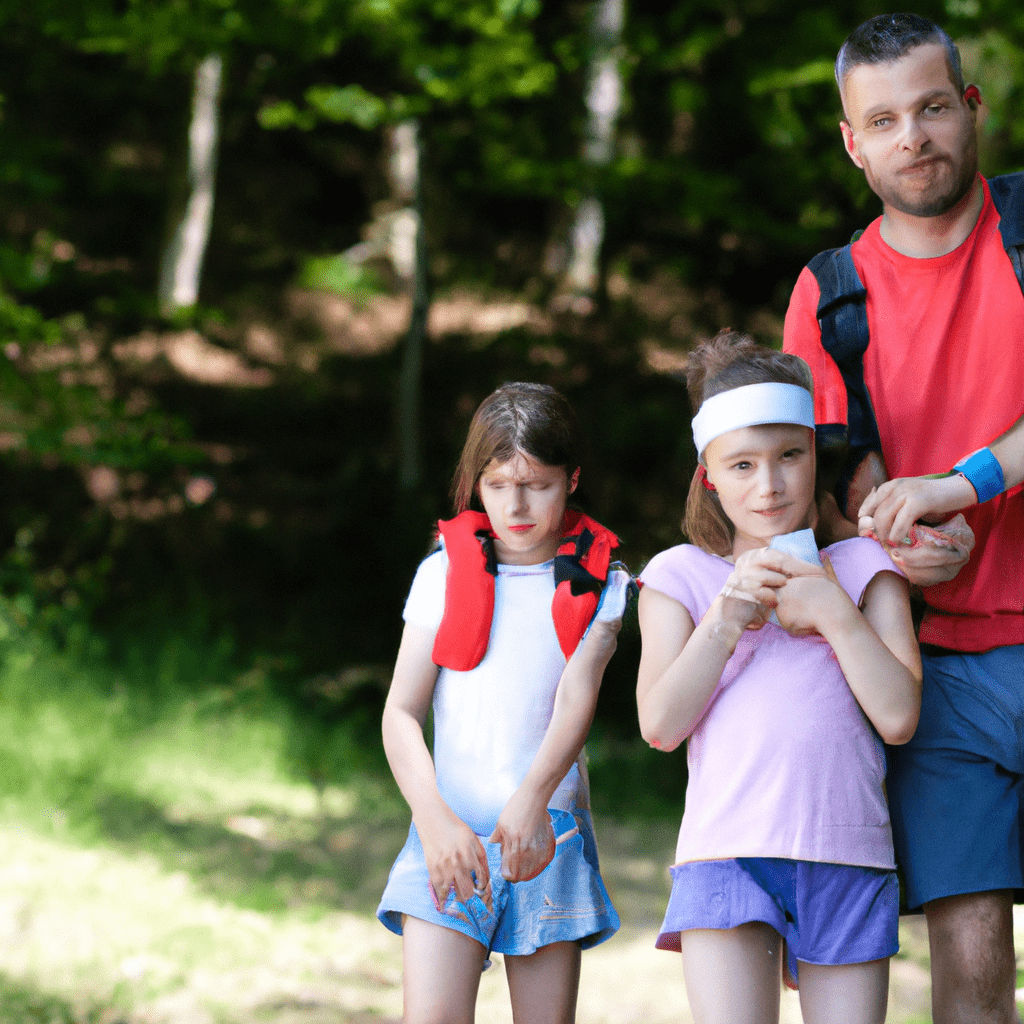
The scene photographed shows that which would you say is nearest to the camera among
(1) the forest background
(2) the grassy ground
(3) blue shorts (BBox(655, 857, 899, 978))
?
(3) blue shorts (BBox(655, 857, 899, 978))

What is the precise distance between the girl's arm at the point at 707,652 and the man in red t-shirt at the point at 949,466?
0.26m

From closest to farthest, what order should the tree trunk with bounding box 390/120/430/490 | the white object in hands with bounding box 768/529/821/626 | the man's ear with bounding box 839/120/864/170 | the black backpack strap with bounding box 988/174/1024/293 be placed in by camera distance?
1. the white object in hands with bounding box 768/529/821/626
2. the black backpack strap with bounding box 988/174/1024/293
3. the man's ear with bounding box 839/120/864/170
4. the tree trunk with bounding box 390/120/430/490

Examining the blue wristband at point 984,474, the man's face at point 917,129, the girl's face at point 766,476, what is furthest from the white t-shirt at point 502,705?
the man's face at point 917,129

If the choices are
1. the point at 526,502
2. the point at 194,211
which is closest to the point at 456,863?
the point at 526,502

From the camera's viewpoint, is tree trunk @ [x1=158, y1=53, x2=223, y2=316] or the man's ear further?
tree trunk @ [x1=158, y1=53, x2=223, y2=316]

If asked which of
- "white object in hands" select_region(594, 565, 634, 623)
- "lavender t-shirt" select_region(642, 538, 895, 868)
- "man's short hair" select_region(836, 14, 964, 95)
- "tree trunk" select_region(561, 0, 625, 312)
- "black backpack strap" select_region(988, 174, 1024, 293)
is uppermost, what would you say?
"tree trunk" select_region(561, 0, 625, 312)

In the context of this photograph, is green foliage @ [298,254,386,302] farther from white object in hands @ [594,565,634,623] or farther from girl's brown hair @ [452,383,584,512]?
white object in hands @ [594,565,634,623]

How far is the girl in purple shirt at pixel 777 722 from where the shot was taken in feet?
6.49

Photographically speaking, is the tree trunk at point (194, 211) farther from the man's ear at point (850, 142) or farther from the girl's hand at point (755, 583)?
the girl's hand at point (755, 583)

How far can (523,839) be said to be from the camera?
7.23ft

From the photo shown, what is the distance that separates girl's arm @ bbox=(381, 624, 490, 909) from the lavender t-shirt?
1.38 feet

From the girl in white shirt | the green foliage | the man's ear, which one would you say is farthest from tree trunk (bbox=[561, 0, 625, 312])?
the girl in white shirt

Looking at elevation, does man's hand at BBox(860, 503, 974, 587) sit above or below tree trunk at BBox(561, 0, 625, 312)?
below

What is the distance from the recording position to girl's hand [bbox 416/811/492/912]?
7.20 feet
